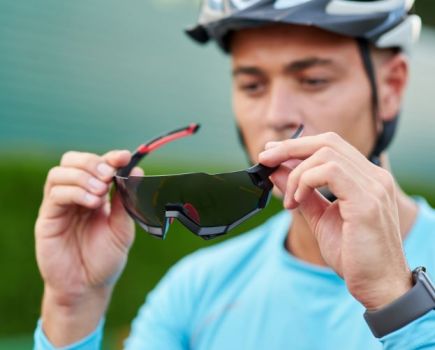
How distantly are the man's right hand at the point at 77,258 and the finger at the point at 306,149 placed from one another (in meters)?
0.72

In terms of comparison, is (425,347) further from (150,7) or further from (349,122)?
(150,7)

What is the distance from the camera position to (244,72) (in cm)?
300

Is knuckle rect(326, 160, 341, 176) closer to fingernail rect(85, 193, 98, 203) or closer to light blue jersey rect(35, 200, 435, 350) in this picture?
light blue jersey rect(35, 200, 435, 350)

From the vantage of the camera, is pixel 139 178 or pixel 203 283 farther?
pixel 203 283

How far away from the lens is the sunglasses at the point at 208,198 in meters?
2.13

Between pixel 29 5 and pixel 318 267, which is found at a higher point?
pixel 29 5

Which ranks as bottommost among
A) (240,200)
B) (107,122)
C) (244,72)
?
(107,122)

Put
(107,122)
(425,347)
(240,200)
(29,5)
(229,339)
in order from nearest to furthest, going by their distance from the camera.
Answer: (425,347), (240,200), (229,339), (29,5), (107,122)

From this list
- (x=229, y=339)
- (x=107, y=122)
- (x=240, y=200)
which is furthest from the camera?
(x=107, y=122)

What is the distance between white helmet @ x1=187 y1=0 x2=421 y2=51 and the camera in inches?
112

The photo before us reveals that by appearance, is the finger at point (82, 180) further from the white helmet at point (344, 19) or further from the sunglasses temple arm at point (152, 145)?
the white helmet at point (344, 19)

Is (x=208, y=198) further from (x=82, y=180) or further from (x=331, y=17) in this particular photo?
(x=331, y=17)

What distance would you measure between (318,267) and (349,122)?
56 cm

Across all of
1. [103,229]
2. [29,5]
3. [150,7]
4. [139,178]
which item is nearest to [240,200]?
[139,178]
